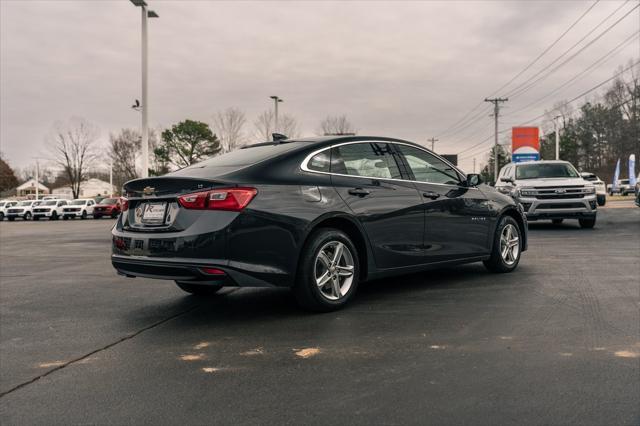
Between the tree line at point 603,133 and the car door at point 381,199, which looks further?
the tree line at point 603,133

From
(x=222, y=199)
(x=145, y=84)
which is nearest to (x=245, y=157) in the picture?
(x=222, y=199)

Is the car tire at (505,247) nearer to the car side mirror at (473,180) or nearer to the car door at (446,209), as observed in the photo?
the car door at (446,209)

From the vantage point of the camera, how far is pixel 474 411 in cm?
298

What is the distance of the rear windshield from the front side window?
1374 millimetres

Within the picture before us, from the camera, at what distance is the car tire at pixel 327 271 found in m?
5.11

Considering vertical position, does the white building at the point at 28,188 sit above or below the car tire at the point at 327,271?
above

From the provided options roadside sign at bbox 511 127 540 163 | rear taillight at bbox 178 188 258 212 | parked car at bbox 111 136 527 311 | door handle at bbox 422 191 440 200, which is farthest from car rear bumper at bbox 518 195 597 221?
roadside sign at bbox 511 127 540 163

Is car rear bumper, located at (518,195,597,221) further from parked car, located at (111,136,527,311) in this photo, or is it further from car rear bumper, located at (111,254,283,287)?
car rear bumper, located at (111,254,283,287)

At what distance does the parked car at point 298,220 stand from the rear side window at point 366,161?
0.04 ft

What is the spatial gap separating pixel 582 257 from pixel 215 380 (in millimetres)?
7164

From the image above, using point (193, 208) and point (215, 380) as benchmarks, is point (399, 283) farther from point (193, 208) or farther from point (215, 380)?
point (215, 380)

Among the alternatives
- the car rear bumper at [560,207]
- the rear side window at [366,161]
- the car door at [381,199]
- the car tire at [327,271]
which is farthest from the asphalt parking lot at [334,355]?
the car rear bumper at [560,207]

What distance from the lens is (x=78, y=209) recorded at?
4306 cm

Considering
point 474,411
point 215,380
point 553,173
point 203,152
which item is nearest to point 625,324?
point 474,411
